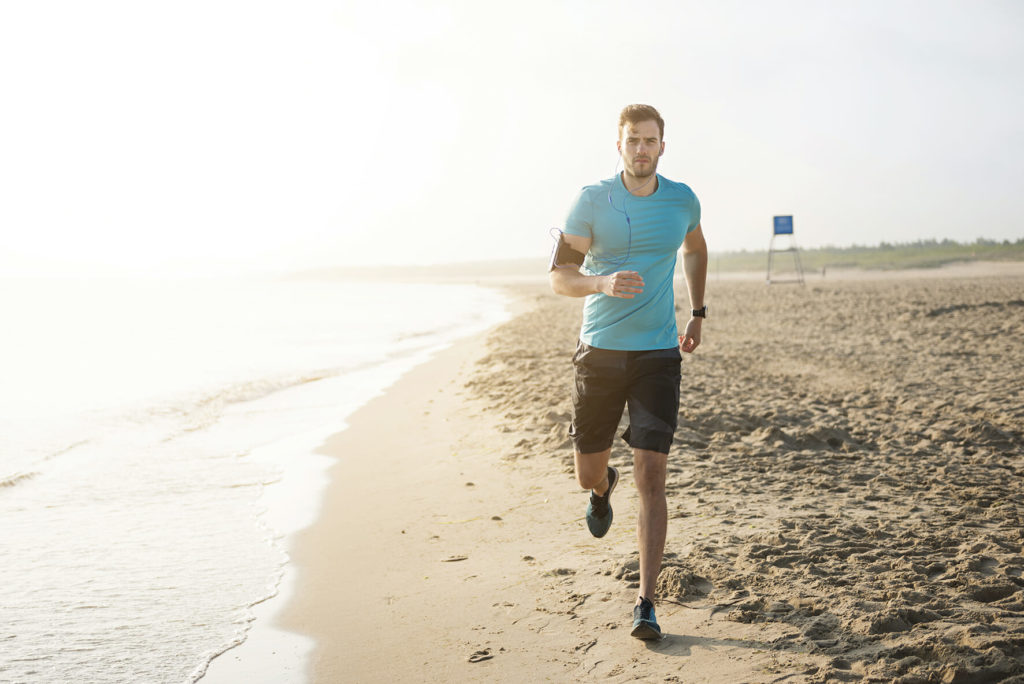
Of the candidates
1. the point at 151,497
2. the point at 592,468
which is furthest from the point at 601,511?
the point at 151,497

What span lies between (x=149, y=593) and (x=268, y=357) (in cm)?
1314

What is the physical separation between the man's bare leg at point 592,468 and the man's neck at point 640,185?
113 cm

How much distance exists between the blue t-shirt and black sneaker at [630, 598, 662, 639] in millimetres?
1026

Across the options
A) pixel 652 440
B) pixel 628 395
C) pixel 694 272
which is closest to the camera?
pixel 652 440

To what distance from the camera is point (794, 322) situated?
16.8 meters

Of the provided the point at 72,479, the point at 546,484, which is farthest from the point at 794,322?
the point at 72,479

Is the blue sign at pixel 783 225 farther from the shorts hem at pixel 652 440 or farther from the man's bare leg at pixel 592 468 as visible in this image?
the shorts hem at pixel 652 440

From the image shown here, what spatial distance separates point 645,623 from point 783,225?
39636 mm

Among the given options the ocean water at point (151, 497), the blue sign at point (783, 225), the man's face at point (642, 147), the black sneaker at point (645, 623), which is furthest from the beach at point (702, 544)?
the blue sign at point (783, 225)

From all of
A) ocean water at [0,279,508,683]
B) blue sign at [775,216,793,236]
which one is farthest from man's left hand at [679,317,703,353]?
blue sign at [775,216,793,236]

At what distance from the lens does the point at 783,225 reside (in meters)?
40.2

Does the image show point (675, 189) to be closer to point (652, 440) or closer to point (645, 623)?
point (652, 440)

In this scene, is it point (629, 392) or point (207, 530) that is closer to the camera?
point (629, 392)

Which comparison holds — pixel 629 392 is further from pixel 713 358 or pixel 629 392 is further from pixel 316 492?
pixel 713 358
